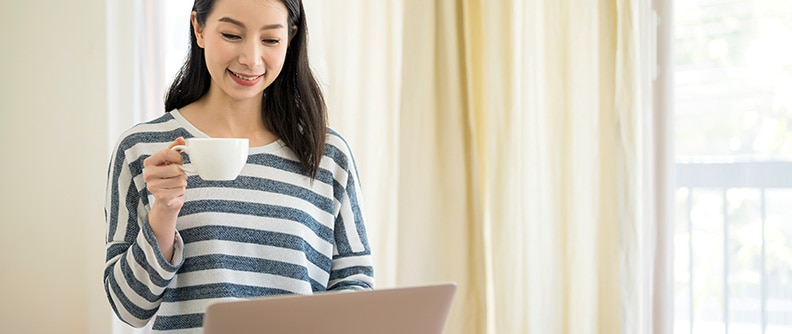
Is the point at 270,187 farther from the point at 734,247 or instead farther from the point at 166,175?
the point at 734,247

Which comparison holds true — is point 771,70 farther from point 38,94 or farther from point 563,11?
point 38,94

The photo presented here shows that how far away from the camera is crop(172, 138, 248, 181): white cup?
1204 millimetres

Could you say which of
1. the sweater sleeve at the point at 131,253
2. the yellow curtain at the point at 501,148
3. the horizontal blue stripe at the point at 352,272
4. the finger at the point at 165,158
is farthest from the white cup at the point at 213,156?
the yellow curtain at the point at 501,148

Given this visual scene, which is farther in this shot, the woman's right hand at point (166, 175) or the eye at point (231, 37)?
the eye at point (231, 37)

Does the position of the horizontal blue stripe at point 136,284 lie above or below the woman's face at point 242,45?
below

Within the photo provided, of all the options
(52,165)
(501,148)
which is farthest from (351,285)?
(52,165)

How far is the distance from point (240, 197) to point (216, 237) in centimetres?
8

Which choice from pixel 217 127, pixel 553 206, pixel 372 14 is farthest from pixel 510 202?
pixel 217 127

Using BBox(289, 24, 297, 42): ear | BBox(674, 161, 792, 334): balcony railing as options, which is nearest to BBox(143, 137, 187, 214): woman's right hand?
BBox(289, 24, 297, 42): ear

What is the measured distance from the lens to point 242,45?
4.68 feet

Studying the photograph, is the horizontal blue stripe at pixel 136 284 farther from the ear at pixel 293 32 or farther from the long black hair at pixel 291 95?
the ear at pixel 293 32

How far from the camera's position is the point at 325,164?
1.55 metres

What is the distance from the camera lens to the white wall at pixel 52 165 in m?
2.22

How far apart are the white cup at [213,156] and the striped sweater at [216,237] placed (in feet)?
0.59
